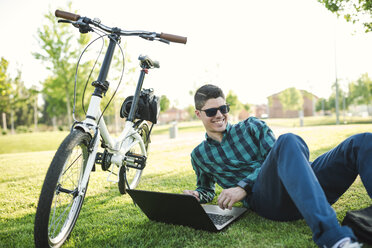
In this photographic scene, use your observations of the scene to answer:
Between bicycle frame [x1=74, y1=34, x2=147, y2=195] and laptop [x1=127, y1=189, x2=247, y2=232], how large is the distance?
0.41 metres

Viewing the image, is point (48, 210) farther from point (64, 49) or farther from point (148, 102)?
point (64, 49)

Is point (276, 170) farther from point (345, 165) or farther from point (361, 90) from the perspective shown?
point (361, 90)

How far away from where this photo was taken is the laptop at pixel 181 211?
1.83m

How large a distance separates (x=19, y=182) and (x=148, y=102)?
2.97 m

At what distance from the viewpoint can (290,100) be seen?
49688 millimetres

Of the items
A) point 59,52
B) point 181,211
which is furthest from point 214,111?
point 59,52

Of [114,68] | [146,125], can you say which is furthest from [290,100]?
[146,125]

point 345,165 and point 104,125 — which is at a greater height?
point 104,125

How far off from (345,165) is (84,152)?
1.84 m

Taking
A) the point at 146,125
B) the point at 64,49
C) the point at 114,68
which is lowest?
the point at 146,125

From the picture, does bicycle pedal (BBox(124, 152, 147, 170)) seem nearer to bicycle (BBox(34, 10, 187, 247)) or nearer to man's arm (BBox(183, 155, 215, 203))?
bicycle (BBox(34, 10, 187, 247))

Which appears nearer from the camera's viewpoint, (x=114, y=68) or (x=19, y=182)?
(x=19, y=182)

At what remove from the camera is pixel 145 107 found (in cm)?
323

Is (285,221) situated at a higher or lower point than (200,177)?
lower
